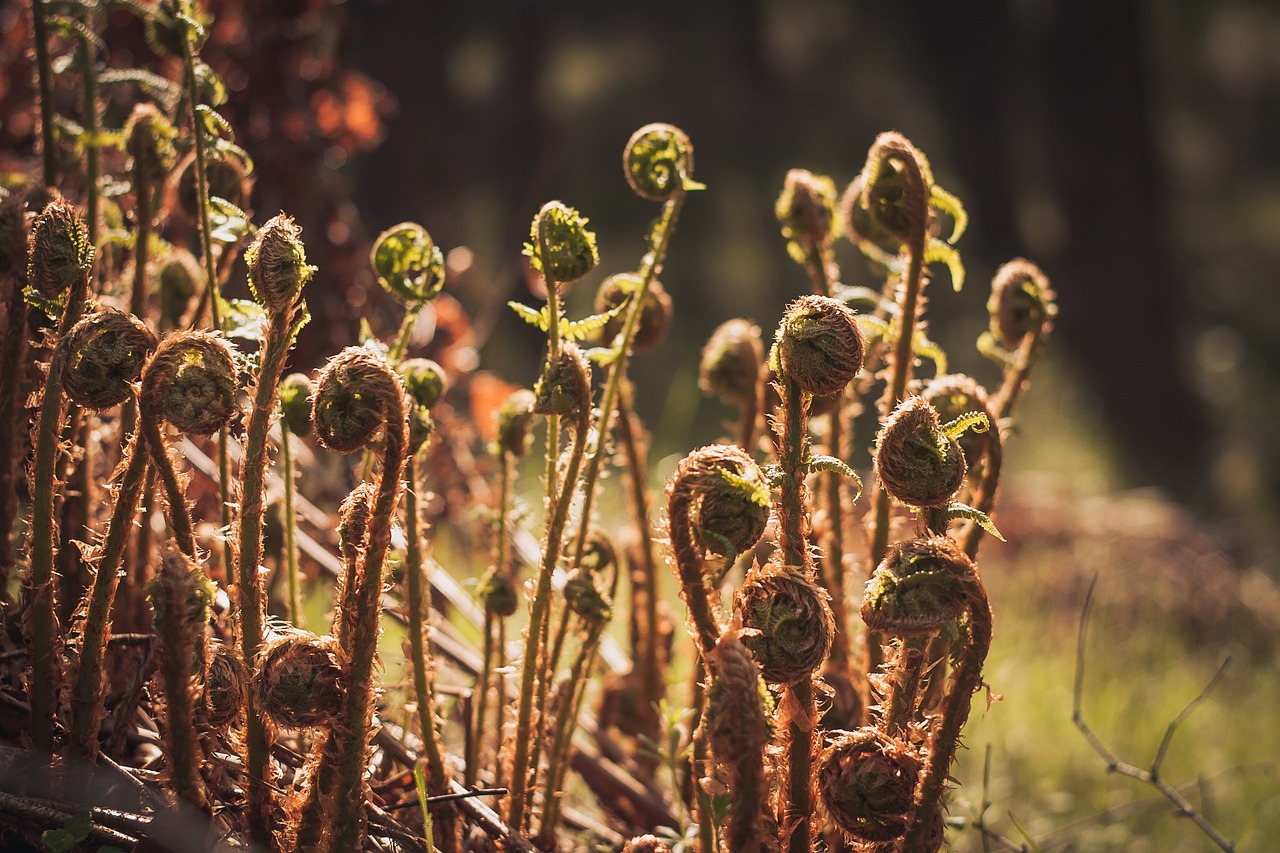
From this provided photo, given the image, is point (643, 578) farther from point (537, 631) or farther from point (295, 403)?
point (295, 403)

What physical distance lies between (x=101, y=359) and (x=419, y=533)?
1.25 ft

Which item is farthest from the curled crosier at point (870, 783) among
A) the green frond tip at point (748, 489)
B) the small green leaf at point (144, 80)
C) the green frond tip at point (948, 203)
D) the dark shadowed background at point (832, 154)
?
the dark shadowed background at point (832, 154)

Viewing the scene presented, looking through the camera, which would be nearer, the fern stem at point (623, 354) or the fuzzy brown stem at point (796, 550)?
the fuzzy brown stem at point (796, 550)

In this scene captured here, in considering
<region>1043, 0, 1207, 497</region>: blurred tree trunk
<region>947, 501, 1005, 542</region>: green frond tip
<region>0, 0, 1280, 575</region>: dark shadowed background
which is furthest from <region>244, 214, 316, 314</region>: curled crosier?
<region>1043, 0, 1207, 497</region>: blurred tree trunk

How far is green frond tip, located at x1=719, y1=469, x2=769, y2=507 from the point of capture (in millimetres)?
864

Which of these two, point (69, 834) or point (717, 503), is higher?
point (717, 503)

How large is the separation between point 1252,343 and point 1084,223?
389cm

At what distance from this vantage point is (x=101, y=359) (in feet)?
2.96

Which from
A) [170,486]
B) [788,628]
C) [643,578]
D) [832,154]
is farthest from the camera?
[832,154]

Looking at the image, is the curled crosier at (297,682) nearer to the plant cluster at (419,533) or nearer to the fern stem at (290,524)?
the plant cluster at (419,533)

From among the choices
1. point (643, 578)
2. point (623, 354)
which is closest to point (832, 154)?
point (643, 578)

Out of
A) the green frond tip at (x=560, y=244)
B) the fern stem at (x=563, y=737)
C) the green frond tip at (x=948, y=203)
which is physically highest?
the green frond tip at (x=948, y=203)

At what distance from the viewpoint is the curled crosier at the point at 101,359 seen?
35.5 inches

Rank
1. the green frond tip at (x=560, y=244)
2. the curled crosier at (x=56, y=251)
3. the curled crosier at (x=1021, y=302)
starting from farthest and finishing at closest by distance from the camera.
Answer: the curled crosier at (x=1021, y=302) < the green frond tip at (x=560, y=244) < the curled crosier at (x=56, y=251)
